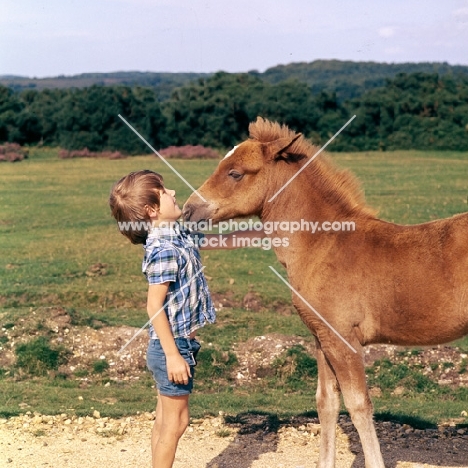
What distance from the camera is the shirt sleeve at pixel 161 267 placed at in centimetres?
427

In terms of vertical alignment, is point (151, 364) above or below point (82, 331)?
above

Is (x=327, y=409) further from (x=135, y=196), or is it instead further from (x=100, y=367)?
(x=100, y=367)

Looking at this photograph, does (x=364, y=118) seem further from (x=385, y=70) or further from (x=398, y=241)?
(x=398, y=241)

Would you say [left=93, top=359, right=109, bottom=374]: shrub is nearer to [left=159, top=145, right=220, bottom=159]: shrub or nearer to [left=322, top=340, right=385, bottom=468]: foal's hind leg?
[left=322, top=340, right=385, bottom=468]: foal's hind leg

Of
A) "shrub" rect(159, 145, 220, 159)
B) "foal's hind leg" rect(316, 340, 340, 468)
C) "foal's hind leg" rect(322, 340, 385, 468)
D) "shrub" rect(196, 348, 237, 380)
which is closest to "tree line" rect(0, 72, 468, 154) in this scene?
"shrub" rect(159, 145, 220, 159)

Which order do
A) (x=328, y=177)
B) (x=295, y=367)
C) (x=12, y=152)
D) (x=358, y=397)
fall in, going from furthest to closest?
(x=12, y=152)
(x=295, y=367)
(x=328, y=177)
(x=358, y=397)

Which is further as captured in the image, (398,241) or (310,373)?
(310,373)

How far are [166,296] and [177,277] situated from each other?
0.13 metres

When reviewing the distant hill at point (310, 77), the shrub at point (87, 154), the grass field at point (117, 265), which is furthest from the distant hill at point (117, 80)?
the grass field at point (117, 265)

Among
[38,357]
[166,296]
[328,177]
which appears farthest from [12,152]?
[166,296]

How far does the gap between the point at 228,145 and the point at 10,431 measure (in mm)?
36204

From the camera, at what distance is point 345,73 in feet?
230

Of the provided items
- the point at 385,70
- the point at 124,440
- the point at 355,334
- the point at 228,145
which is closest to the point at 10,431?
the point at 124,440

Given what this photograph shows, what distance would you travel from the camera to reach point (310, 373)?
8117 millimetres
